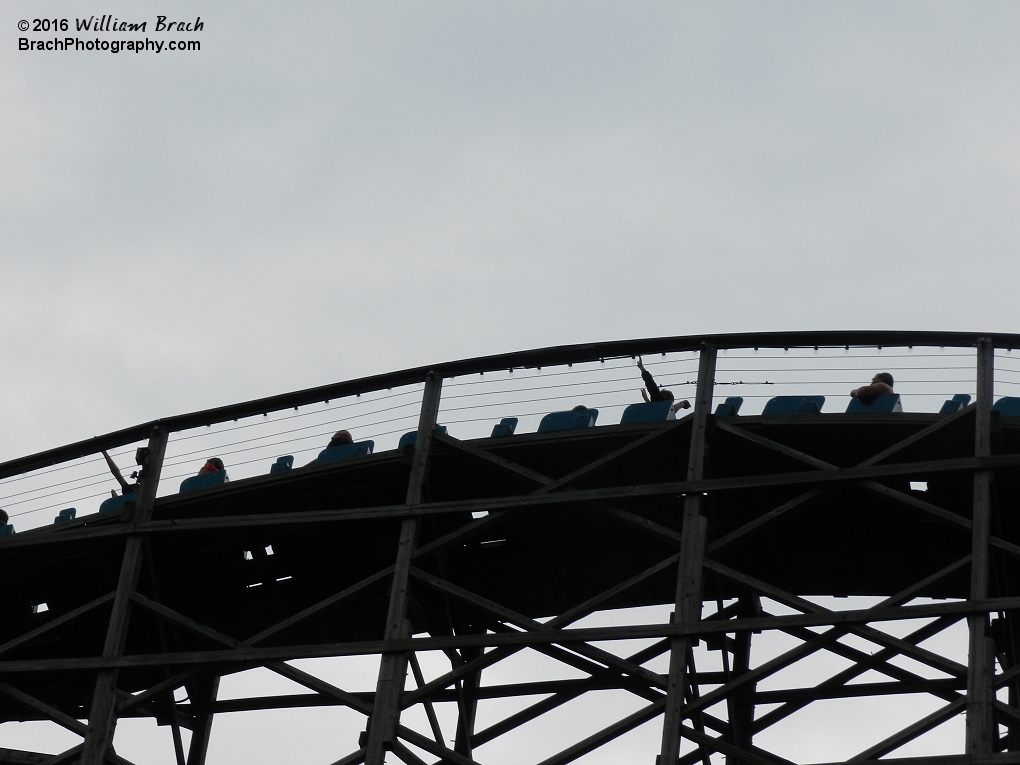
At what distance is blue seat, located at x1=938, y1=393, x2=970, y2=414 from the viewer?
15.6 metres

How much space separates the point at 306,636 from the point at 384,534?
1.98m

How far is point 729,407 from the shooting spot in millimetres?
16031

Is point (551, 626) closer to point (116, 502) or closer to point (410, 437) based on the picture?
point (410, 437)

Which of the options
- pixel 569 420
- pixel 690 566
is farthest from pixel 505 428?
pixel 690 566

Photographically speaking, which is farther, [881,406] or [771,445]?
[881,406]

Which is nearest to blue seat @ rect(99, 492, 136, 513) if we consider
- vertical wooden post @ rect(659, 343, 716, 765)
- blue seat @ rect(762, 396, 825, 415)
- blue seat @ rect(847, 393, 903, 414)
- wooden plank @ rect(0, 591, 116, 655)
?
wooden plank @ rect(0, 591, 116, 655)

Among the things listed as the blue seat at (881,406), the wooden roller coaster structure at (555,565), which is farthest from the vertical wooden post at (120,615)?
the blue seat at (881,406)

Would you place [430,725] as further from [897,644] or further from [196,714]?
[897,644]

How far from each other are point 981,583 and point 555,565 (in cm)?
473

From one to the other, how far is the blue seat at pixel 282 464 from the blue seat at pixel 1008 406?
23.5ft

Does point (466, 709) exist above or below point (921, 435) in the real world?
below

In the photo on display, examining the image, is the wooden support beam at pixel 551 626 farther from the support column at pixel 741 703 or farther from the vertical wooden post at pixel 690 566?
A: the support column at pixel 741 703

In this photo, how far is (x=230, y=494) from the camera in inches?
663

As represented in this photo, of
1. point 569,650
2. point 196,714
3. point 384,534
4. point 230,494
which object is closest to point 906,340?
point 569,650
